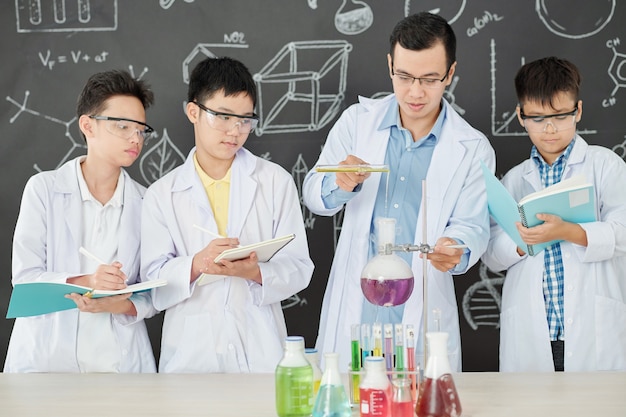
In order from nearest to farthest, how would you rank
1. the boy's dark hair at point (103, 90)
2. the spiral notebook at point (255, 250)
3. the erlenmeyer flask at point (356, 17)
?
1. the spiral notebook at point (255, 250)
2. the boy's dark hair at point (103, 90)
3. the erlenmeyer flask at point (356, 17)

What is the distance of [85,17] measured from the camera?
352 cm

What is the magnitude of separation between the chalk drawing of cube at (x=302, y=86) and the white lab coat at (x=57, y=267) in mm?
876

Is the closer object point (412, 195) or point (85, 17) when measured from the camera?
point (412, 195)

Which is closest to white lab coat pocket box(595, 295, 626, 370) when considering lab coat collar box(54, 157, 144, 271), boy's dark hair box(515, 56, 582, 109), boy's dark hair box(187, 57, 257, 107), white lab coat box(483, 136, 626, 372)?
white lab coat box(483, 136, 626, 372)

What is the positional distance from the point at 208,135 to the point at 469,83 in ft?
4.15

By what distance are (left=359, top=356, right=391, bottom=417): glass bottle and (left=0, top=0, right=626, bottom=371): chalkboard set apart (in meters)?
1.67

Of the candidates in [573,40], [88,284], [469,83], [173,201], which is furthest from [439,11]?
[88,284]

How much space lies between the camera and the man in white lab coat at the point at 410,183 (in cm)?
275

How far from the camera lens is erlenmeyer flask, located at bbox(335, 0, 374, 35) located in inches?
134

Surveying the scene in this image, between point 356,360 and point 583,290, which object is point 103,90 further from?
point 583,290

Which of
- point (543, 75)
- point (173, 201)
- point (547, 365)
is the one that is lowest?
point (547, 365)

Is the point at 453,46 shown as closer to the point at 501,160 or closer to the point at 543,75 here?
the point at 543,75

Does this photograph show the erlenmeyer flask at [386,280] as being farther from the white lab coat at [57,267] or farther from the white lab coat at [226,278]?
the white lab coat at [57,267]

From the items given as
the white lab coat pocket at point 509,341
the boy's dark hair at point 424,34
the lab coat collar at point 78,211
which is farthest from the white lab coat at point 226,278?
the white lab coat pocket at point 509,341
